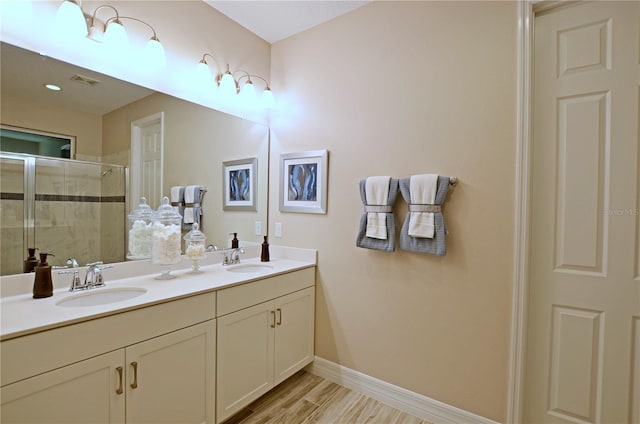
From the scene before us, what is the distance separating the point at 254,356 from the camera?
181 cm

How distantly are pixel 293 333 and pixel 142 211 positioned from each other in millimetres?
1305

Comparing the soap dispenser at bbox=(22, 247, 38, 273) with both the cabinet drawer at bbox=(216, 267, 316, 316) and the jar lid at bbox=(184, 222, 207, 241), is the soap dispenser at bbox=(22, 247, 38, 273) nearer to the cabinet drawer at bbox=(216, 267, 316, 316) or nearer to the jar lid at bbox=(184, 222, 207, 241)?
the jar lid at bbox=(184, 222, 207, 241)

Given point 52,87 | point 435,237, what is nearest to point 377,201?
point 435,237

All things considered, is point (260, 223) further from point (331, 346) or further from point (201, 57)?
point (201, 57)

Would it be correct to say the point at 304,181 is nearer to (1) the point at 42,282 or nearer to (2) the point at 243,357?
(2) the point at 243,357

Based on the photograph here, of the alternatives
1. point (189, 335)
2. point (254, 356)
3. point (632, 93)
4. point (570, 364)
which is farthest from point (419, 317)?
point (632, 93)

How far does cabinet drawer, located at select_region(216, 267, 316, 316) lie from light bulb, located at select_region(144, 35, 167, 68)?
1.41 m

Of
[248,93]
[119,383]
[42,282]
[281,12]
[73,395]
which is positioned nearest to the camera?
[73,395]

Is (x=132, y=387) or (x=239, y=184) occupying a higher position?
(x=239, y=184)

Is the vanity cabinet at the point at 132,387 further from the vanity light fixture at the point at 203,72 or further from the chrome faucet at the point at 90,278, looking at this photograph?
the vanity light fixture at the point at 203,72

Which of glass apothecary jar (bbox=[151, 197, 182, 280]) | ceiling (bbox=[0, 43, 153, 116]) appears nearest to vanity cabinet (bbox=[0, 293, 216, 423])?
glass apothecary jar (bbox=[151, 197, 182, 280])

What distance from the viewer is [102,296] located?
148 centimetres

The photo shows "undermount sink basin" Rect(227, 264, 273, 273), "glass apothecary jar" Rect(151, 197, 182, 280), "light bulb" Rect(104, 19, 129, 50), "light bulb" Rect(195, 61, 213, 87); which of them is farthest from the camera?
"undermount sink basin" Rect(227, 264, 273, 273)

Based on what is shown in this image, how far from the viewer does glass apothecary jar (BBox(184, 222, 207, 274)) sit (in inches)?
75.2
